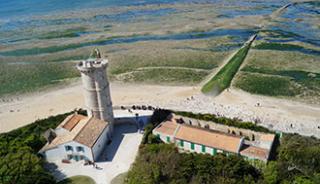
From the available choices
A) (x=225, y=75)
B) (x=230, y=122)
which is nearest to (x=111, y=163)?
(x=230, y=122)

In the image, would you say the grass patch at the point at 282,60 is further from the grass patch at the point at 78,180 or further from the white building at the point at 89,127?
the grass patch at the point at 78,180

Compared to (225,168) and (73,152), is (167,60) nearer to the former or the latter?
(73,152)

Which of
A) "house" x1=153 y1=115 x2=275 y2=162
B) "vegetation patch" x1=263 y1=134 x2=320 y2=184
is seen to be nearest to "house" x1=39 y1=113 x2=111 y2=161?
"house" x1=153 y1=115 x2=275 y2=162

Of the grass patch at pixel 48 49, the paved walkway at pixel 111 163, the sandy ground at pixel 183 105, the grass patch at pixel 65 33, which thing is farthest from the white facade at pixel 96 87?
the grass patch at pixel 65 33

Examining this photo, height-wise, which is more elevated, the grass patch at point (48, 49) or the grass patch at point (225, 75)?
the grass patch at point (48, 49)

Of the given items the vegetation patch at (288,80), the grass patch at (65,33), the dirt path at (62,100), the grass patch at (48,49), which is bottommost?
the vegetation patch at (288,80)
